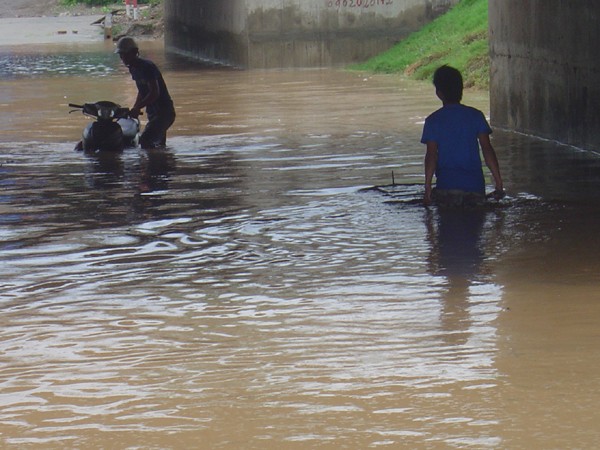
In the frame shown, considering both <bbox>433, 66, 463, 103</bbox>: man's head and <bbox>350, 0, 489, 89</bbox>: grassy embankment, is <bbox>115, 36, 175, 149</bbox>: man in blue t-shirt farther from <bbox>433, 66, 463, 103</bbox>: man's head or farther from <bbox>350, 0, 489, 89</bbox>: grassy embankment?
<bbox>350, 0, 489, 89</bbox>: grassy embankment

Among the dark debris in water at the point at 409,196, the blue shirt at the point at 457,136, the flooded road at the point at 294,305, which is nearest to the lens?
the flooded road at the point at 294,305

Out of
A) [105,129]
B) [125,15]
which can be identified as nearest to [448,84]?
[105,129]

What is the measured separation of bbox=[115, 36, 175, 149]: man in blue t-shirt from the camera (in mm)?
16250

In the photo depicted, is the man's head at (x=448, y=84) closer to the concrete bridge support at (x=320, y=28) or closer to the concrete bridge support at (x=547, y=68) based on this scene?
the concrete bridge support at (x=547, y=68)

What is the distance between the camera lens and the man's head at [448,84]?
1099 cm

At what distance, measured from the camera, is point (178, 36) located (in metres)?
48.7

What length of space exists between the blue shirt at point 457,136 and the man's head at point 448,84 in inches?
3.5

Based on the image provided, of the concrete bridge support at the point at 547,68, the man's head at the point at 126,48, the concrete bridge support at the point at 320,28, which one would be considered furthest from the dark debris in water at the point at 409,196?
the concrete bridge support at the point at 320,28

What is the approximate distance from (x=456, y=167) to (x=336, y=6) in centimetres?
2522

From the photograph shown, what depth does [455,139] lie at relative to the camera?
11.2 meters

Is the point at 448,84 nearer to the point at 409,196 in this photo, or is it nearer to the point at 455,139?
the point at 455,139

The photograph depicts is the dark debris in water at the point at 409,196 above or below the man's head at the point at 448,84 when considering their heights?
below

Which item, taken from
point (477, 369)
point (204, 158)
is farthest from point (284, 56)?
point (477, 369)

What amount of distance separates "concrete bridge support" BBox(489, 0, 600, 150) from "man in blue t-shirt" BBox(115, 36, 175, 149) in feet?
16.4
